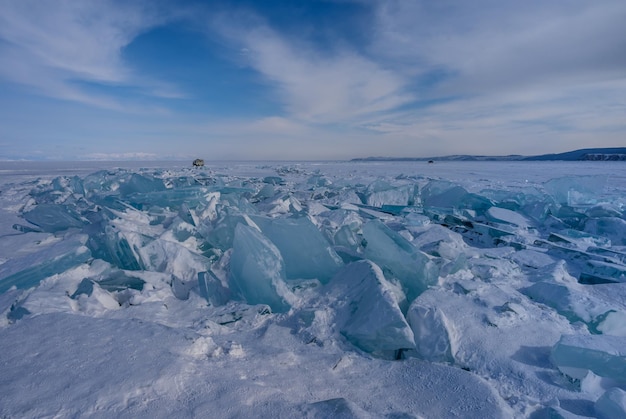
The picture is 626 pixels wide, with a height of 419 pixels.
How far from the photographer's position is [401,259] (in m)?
2.13

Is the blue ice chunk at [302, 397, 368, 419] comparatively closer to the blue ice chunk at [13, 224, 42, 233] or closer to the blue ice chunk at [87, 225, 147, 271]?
the blue ice chunk at [87, 225, 147, 271]

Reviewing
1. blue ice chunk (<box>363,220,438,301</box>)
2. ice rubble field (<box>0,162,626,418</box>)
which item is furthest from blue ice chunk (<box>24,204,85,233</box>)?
blue ice chunk (<box>363,220,438,301</box>)

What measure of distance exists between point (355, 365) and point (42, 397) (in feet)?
3.54

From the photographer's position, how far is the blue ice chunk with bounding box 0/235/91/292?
78.4 inches

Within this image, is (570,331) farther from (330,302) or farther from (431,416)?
(330,302)

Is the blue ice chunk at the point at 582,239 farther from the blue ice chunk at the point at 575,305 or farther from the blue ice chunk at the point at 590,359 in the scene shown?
the blue ice chunk at the point at 590,359

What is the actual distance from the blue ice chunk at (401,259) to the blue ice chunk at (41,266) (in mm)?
2006

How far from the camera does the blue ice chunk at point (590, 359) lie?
50.2 inches

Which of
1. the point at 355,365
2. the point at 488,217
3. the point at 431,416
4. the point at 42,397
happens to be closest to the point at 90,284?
the point at 42,397

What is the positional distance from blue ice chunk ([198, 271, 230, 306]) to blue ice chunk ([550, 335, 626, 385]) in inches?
66.1

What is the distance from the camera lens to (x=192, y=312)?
1.85m

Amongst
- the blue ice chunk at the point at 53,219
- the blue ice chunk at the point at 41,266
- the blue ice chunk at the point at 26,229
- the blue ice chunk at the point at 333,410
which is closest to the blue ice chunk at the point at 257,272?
the blue ice chunk at the point at 333,410

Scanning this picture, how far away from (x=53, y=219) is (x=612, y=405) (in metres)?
→ 4.66

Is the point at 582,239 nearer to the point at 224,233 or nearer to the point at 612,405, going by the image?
the point at 612,405
